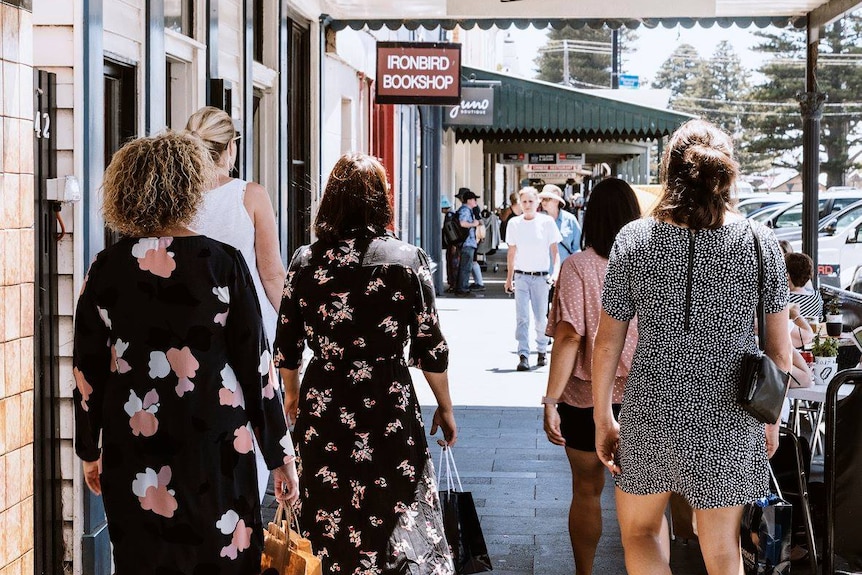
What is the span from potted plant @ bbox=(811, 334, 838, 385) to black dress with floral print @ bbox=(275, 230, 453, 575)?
2.82 metres

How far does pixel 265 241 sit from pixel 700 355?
2.04m

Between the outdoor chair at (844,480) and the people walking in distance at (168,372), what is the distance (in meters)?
2.35

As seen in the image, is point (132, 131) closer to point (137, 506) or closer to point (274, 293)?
point (274, 293)

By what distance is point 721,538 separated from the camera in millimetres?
3824

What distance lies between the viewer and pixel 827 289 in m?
9.65

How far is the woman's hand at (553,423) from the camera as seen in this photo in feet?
16.1

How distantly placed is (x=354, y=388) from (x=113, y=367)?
3.15ft

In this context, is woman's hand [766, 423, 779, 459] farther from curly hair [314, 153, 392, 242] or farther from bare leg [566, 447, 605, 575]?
curly hair [314, 153, 392, 242]

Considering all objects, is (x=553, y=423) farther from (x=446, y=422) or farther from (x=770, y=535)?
(x=770, y=535)

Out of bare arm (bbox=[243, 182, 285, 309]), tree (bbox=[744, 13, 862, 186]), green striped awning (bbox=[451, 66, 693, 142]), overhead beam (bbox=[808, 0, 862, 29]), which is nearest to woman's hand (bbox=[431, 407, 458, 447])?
bare arm (bbox=[243, 182, 285, 309])

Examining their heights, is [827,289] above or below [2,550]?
above

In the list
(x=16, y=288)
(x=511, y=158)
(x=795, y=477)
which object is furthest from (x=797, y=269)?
(x=511, y=158)

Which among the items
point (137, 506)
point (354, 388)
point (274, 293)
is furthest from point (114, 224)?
point (274, 293)

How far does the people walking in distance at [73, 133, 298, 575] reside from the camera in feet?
11.5
